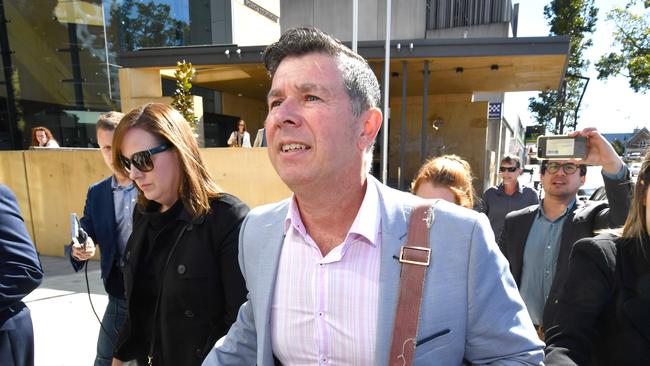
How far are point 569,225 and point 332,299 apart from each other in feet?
7.29

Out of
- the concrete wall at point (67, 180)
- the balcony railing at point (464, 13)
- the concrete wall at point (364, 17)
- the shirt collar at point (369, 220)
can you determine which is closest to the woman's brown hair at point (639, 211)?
the shirt collar at point (369, 220)

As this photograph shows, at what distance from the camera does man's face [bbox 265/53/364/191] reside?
1.20 metres

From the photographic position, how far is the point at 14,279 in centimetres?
197

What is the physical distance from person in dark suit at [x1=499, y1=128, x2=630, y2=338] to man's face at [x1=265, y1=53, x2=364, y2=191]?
184 cm

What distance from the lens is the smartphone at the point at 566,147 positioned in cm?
220

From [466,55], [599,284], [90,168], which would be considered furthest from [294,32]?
[466,55]

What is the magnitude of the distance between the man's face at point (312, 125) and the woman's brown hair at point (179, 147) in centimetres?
91

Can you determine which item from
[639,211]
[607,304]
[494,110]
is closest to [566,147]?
[639,211]

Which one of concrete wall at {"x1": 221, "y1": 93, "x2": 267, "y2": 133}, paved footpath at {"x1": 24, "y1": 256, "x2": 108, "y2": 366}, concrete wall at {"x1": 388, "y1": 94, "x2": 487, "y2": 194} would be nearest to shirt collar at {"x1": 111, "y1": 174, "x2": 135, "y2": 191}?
paved footpath at {"x1": 24, "y1": 256, "x2": 108, "y2": 366}

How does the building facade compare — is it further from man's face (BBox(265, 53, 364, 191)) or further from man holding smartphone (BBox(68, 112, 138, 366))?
man's face (BBox(265, 53, 364, 191))

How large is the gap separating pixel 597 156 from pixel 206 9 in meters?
15.6

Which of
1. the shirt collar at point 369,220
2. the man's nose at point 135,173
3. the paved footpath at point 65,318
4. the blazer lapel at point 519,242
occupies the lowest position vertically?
the paved footpath at point 65,318

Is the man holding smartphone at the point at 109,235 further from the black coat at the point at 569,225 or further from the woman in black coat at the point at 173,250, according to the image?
the black coat at the point at 569,225

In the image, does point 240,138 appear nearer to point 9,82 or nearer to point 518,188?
point 518,188
